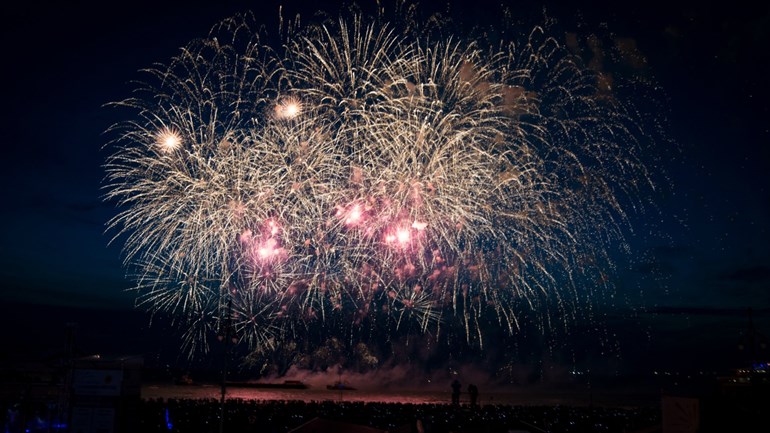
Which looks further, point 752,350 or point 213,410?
point 213,410

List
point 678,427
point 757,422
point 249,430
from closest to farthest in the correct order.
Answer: point 757,422, point 678,427, point 249,430

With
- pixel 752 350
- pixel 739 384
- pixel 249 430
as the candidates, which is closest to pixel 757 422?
pixel 739 384

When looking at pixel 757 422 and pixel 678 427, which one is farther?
pixel 678 427

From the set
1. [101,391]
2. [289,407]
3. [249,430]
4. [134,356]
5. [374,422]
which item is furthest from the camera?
[289,407]

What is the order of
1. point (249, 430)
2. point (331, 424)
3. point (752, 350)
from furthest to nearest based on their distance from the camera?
point (752, 350)
point (249, 430)
point (331, 424)

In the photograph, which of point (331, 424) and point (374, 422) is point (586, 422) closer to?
point (374, 422)

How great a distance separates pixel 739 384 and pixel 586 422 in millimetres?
6171

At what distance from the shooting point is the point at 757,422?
8492mm

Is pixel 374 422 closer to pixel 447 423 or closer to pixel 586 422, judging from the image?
pixel 447 423

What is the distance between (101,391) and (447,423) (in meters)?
10.3

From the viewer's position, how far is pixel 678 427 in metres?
9.64

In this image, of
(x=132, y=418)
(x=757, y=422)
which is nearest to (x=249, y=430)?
(x=132, y=418)

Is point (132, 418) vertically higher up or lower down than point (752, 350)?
lower down

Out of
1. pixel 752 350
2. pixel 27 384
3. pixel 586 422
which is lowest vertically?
pixel 586 422
